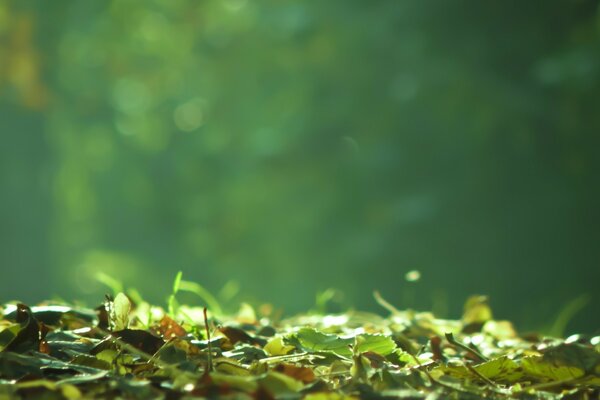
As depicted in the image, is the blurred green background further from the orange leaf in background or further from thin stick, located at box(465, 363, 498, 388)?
thin stick, located at box(465, 363, 498, 388)

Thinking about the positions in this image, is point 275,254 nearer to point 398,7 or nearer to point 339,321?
point 398,7

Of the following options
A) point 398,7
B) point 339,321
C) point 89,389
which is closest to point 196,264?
point 398,7

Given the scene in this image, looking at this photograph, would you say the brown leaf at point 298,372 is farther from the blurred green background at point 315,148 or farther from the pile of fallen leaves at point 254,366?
the blurred green background at point 315,148

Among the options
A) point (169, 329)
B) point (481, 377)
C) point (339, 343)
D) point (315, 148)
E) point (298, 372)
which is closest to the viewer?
point (298, 372)

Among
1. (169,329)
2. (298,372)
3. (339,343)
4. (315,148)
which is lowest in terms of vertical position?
(298,372)

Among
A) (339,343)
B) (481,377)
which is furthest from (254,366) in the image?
(481,377)

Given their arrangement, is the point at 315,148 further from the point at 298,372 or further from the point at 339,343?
the point at 298,372

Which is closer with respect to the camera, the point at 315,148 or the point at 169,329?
the point at 169,329

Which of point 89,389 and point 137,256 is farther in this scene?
point 137,256

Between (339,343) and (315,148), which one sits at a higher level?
(315,148)
